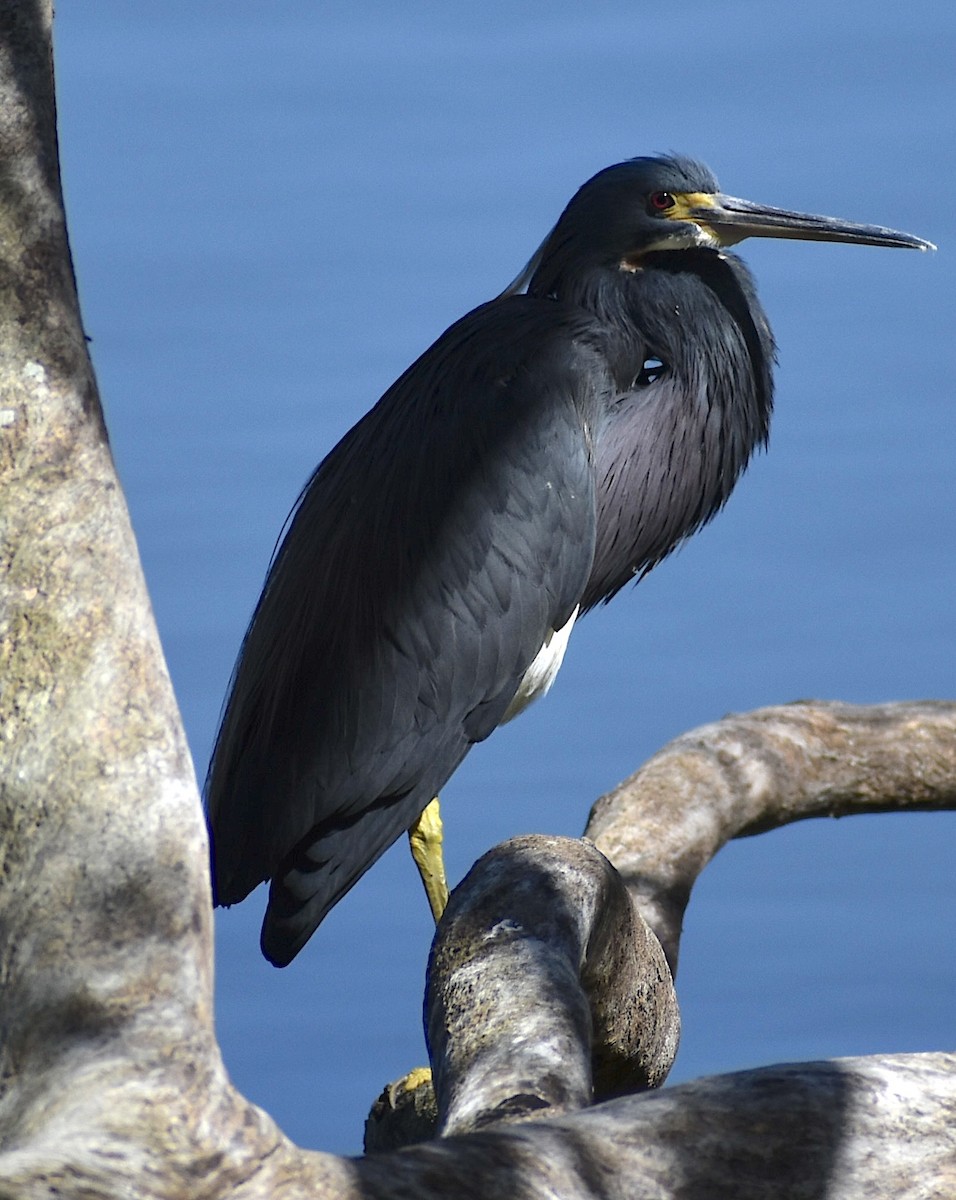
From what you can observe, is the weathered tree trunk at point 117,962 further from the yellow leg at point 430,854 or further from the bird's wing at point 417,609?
the yellow leg at point 430,854

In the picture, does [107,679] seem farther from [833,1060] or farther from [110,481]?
[833,1060]

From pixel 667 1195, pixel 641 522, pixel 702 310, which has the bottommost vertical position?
pixel 667 1195

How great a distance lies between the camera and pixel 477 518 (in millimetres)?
2039

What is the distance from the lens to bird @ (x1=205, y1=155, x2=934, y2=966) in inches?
77.4

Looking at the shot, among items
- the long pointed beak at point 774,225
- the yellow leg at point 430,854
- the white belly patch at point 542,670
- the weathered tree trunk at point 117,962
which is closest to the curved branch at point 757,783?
the white belly patch at point 542,670

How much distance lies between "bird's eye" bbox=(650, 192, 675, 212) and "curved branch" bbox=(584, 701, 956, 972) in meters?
0.65

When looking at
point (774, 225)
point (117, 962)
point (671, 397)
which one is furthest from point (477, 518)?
point (117, 962)

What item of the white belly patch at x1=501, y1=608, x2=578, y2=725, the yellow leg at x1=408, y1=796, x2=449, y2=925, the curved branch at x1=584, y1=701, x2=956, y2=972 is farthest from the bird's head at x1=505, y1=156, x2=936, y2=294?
the yellow leg at x1=408, y1=796, x2=449, y2=925

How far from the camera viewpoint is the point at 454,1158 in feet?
2.30

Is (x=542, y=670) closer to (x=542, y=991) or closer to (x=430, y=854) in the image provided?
(x=430, y=854)

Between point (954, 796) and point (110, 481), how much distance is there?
1598 millimetres

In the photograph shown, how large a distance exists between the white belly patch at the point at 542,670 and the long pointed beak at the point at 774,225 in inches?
20.9

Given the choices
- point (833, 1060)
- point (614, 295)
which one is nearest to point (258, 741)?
point (614, 295)

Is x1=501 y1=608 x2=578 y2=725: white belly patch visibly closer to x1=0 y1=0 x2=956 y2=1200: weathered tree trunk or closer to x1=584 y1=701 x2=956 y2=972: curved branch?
x1=584 y1=701 x2=956 y2=972: curved branch
